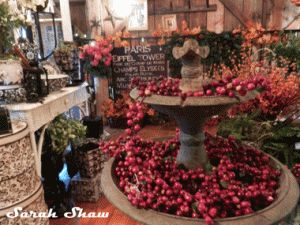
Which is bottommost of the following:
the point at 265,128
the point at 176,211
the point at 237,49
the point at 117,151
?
the point at 265,128

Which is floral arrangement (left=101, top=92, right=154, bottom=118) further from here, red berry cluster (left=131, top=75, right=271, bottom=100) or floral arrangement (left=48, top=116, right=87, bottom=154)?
red berry cluster (left=131, top=75, right=271, bottom=100)

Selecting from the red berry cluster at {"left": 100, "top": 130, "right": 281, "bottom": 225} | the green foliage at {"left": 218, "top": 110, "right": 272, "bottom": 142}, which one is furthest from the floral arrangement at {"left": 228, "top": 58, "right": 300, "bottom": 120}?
the red berry cluster at {"left": 100, "top": 130, "right": 281, "bottom": 225}

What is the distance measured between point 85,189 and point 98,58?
1.88 m

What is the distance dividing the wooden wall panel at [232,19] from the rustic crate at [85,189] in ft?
12.0

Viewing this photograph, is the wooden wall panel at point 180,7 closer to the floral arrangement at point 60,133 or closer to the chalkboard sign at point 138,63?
the chalkboard sign at point 138,63

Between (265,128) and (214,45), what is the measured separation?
2.00m

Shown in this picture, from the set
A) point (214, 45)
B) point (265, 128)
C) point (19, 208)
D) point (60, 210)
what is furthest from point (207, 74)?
point (19, 208)

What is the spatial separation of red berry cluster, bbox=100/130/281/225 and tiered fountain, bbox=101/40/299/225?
32 mm

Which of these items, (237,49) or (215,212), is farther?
(237,49)

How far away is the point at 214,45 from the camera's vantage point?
368 cm

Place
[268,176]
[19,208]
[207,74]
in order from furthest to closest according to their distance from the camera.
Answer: [207,74] < [19,208] < [268,176]

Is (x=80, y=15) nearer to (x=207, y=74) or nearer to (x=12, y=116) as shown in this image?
(x=207, y=74)

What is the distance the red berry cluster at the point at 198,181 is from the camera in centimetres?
75

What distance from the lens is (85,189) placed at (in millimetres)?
2186
